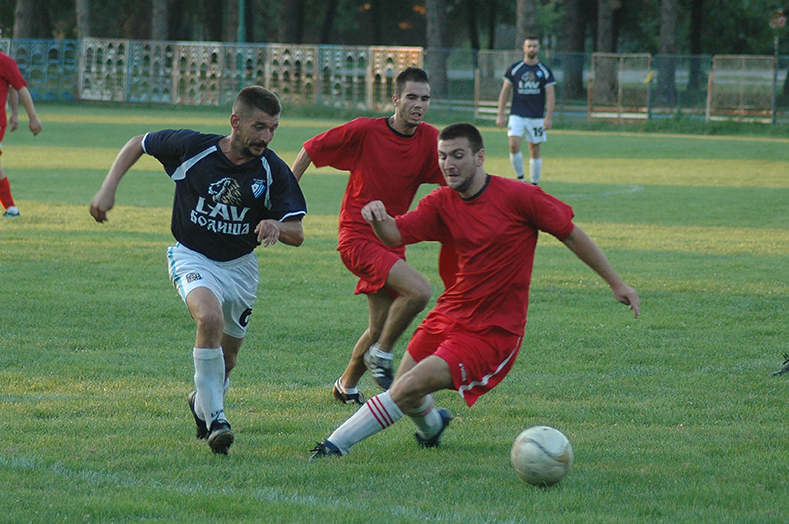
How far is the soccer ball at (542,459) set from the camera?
14.8 ft

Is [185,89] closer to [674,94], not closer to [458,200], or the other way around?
[674,94]

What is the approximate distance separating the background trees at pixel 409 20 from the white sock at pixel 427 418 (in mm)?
32311

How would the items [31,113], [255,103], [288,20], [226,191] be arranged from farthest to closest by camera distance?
[288,20] → [31,113] → [226,191] → [255,103]

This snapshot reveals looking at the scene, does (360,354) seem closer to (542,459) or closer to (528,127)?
(542,459)

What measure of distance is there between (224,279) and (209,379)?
540mm

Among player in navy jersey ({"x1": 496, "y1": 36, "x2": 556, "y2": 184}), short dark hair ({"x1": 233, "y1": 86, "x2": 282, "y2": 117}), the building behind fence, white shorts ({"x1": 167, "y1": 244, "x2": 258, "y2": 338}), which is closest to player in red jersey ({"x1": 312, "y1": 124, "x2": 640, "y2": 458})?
short dark hair ({"x1": 233, "y1": 86, "x2": 282, "y2": 117})

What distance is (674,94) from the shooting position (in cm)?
3803

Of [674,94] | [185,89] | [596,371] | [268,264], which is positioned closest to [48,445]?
[596,371]

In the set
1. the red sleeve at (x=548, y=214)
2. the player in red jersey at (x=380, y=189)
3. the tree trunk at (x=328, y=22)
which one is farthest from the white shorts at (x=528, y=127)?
the tree trunk at (x=328, y=22)

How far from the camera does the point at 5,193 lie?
42.6 ft

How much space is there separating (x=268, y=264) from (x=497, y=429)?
5.66m

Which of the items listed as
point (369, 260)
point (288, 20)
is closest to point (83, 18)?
point (288, 20)

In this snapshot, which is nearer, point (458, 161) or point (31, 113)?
point (458, 161)

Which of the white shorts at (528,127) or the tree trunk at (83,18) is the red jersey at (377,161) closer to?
the white shorts at (528,127)
